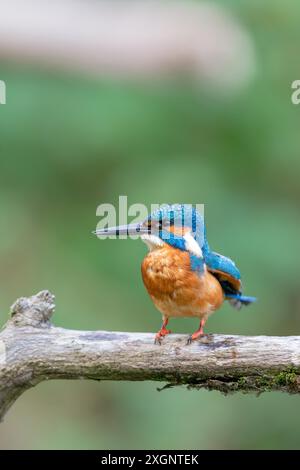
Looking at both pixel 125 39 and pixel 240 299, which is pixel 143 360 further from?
pixel 125 39

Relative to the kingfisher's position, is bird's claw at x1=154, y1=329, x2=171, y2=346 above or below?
below

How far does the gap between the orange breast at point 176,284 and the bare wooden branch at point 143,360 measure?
0.17 m

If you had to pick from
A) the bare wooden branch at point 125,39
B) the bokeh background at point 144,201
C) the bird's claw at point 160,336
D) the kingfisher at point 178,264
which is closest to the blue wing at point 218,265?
the kingfisher at point 178,264

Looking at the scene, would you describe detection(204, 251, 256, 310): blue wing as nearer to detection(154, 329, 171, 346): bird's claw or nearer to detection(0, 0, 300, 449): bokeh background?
detection(154, 329, 171, 346): bird's claw

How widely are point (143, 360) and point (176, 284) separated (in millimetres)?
363

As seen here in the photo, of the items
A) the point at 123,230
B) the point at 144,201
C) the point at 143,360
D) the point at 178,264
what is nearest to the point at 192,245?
the point at 178,264

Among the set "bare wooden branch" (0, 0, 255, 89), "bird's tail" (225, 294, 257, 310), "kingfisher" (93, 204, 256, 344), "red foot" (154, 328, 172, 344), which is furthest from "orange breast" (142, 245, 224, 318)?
"bare wooden branch" (0, 0, 255, 89)

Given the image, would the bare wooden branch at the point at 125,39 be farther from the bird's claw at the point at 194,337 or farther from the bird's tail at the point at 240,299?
the bird's claw at the point at 194,337

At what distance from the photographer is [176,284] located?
147 inches

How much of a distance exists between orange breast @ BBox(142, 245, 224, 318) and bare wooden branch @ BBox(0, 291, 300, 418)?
0.17 metres

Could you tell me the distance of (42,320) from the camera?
3.73 m

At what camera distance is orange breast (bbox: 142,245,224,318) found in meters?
3.75

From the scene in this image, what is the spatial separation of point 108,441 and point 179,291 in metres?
3.46

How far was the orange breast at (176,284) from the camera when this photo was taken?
375 cm
